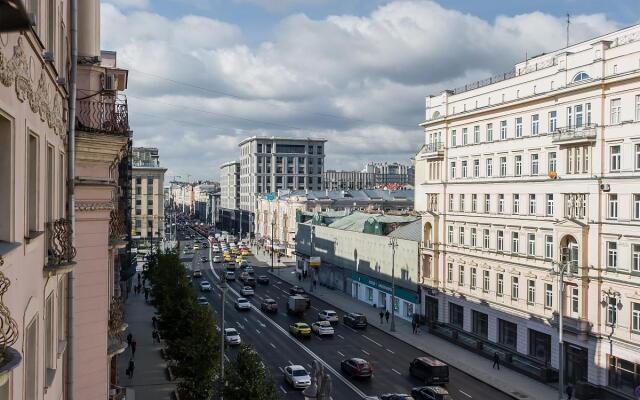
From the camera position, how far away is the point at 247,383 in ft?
76.8

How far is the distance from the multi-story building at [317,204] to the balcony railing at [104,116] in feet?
312

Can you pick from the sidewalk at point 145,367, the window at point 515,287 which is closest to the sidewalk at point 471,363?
the window at point 515,287

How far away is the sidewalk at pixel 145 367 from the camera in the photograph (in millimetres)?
35812

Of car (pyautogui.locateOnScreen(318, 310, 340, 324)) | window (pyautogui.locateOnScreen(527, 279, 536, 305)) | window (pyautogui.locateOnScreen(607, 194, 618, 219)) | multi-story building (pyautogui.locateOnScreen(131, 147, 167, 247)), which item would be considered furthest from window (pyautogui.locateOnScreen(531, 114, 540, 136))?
multi-story building (pyautogui.locateOnScreen(131, 147, 167, 247))

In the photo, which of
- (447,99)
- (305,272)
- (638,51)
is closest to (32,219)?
(638,51)

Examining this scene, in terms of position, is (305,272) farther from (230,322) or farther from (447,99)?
(447,99)

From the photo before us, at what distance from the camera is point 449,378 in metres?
39.3

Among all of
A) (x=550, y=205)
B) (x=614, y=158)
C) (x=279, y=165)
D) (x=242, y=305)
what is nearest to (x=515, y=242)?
(x=550, y=205)

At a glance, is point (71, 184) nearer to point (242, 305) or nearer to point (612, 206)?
point (612, 206)

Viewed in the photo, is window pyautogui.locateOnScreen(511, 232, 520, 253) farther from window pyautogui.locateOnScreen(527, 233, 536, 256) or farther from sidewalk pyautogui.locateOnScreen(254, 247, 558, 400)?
sidewalk pyautogui.locateOnScreen(254, 247, 558, 400)

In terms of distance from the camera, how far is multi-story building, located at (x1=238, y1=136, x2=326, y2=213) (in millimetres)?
178250

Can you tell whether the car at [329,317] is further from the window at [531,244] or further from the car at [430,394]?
the car at [430,394]

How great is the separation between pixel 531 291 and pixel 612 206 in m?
9.76

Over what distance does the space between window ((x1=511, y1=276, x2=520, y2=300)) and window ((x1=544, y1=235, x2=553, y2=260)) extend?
3.89 meters
